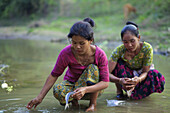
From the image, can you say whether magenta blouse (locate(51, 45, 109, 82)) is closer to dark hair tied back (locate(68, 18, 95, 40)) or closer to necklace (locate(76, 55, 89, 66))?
necklace (locate(76, 55, 89, 66))

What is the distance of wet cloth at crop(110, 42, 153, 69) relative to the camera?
3336 millimetres

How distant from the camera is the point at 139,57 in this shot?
133 inches

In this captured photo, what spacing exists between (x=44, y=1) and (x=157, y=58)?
18394 millimetres

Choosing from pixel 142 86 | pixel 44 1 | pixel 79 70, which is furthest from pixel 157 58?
pixel 44 1

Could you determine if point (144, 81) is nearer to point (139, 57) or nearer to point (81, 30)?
point (139, 57)

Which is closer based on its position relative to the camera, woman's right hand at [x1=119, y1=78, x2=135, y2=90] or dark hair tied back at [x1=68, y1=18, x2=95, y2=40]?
dark hair tied back at [x1=68, y1=18, x2=95, y2=40]

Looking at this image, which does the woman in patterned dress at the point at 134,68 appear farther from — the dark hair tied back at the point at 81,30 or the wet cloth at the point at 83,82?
the dark hair tied back at the point at 81,30

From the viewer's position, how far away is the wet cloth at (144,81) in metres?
3.31

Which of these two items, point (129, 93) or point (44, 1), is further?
point (44, 1)

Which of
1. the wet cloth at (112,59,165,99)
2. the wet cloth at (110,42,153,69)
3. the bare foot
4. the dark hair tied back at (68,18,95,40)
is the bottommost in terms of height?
the bare foot

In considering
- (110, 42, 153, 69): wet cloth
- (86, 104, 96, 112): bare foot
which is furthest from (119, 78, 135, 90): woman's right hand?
(86, 104, 96, 112): bare foot

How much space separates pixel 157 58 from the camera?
6531mm

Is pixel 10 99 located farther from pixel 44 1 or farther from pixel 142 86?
pixel 44 1

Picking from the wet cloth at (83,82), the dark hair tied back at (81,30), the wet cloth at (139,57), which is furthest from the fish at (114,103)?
the dark hair tied back at (81,30)
